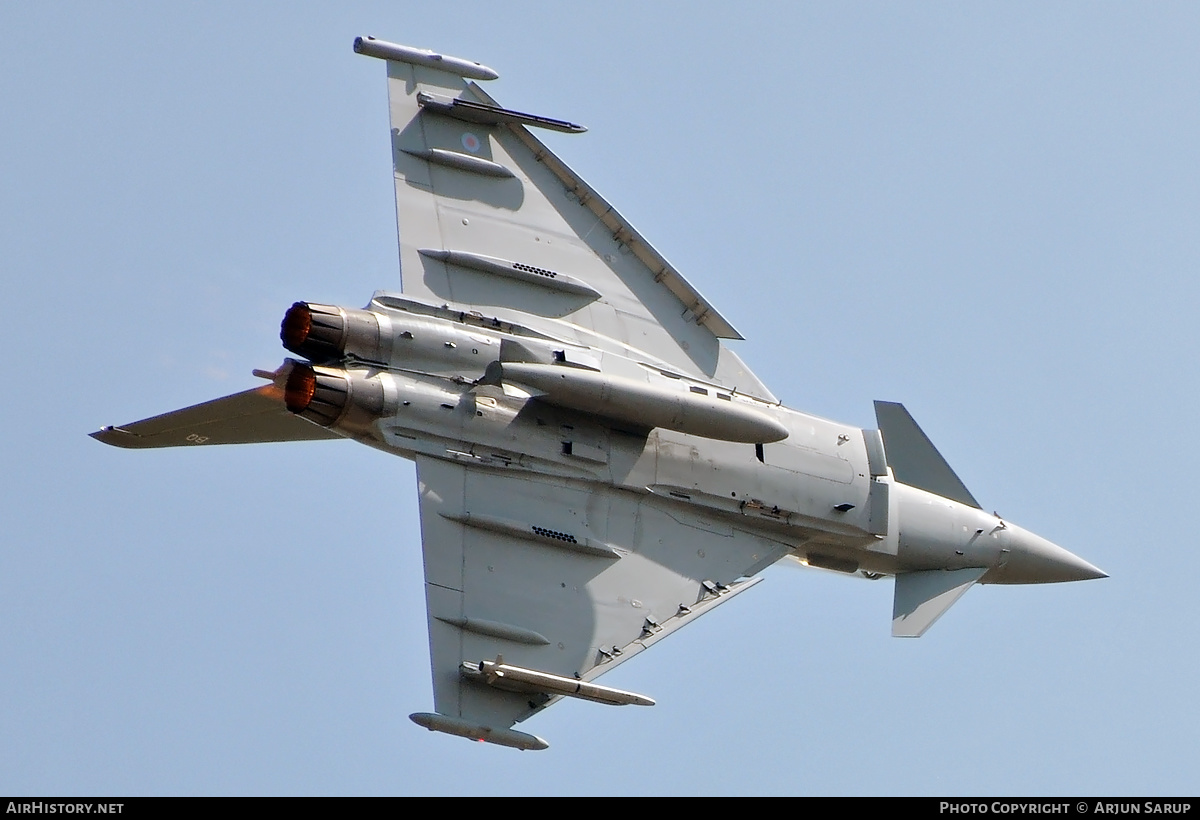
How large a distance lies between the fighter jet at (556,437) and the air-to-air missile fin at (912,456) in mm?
30

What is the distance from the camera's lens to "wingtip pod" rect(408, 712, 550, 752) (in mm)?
23688

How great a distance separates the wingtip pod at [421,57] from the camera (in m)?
27.7

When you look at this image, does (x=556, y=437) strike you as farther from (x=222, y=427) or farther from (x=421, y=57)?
(x=421, y=57)

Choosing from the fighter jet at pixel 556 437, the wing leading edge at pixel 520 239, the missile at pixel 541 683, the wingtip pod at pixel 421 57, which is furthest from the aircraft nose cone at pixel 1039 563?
the wingtip pod at pixel 421 57

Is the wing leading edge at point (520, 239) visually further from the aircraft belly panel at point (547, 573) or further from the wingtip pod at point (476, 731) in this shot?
the wingtip pod at point (476, 731)

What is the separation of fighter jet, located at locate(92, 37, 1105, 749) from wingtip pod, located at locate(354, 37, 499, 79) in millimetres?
32

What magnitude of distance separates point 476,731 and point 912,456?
28.8ft

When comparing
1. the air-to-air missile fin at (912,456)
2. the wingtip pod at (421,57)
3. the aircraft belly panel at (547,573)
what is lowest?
the aircraft belly panel at (547,573)

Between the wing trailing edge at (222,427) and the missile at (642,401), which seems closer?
the missile at (642,401)

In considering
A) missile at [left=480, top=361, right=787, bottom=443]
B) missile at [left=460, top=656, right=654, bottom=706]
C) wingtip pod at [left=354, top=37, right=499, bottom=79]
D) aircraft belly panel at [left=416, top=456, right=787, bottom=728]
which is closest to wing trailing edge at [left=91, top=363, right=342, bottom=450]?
aircraft belly panel at [left=416, top=456, right=787, bottom=728]

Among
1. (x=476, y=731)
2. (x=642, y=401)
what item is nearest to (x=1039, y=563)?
(x=642, y=401)

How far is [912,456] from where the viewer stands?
95.7 feet

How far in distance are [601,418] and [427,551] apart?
3.10 meters

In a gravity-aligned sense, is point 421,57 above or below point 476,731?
above
